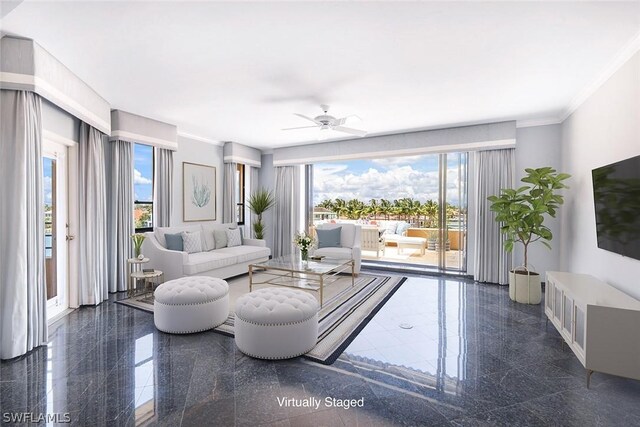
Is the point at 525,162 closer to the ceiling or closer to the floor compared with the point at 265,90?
closer to the floor

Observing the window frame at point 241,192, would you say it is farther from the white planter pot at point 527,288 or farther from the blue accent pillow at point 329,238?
the white planter pot at point 527,288

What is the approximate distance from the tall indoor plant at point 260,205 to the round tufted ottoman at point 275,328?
4451mm

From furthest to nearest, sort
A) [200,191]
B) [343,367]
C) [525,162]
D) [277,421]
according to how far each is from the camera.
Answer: [200,191] → [525,162] → [343,367] → [277,421]

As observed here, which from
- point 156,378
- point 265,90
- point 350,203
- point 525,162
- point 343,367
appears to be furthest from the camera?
point 350,203

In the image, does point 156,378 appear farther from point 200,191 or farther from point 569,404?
point 200,191

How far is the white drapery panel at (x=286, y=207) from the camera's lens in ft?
23.8

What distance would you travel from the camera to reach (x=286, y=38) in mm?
2576

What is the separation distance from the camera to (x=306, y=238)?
4.95 m

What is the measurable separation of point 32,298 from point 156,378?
1.46m

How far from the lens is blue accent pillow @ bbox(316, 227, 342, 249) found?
6.09 m

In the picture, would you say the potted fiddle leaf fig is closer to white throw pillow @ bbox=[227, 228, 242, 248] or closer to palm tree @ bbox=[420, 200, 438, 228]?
palm tree @ bbox=[420, 200, 438, 228]

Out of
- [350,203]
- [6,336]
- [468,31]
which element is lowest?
[6,336]

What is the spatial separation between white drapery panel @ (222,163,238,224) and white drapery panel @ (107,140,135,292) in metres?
2.15

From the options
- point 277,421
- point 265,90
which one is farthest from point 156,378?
point 265,90
